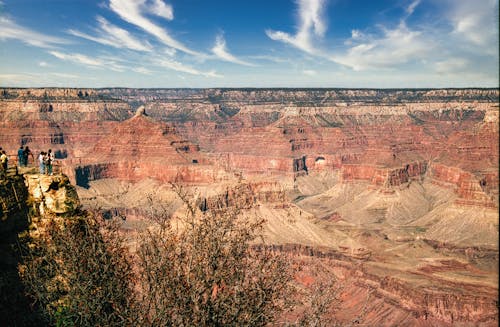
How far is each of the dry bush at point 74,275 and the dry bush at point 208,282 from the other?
2196 mm

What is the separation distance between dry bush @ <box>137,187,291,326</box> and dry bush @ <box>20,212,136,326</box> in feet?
7.20

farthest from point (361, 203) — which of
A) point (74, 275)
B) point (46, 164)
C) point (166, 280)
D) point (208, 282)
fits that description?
point (166, 280)

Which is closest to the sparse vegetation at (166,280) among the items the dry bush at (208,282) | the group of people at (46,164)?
the dry bush at (208,282)

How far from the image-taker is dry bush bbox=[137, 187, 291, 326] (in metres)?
18.4

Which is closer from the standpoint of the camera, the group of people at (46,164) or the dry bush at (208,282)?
the dry bush at (208,282)

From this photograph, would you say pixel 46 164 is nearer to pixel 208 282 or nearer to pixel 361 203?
pixel 208 282

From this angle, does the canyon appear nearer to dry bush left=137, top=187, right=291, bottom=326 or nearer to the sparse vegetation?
the sparse vegetation

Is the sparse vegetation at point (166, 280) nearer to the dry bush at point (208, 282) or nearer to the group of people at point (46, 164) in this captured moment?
the dry bush at point (208, 282)

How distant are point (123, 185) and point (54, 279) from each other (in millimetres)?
115192

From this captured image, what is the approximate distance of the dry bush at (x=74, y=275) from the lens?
71.6 feet

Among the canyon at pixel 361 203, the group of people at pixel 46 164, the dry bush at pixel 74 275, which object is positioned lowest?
the canyon at pixel 361 203

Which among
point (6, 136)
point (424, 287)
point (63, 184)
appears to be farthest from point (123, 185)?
point (63, 184)

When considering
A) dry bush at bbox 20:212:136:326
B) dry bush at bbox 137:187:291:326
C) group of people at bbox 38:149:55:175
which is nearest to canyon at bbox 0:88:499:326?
group of people at bbox 38:149:55:175

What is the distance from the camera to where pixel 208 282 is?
19.1 metres
